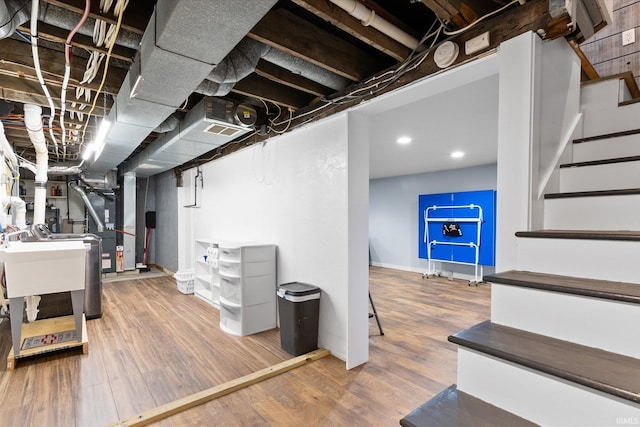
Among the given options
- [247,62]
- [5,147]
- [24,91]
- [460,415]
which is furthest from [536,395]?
[5,147]

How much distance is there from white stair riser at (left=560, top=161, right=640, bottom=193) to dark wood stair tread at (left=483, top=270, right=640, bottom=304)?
0.81 metres

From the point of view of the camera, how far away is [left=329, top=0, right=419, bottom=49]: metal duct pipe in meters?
1.73

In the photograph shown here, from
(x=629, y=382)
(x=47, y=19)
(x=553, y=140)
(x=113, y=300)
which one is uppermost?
(x=47, y=19)

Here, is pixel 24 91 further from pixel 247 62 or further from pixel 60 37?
pixel 247 62

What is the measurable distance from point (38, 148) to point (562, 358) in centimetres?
597

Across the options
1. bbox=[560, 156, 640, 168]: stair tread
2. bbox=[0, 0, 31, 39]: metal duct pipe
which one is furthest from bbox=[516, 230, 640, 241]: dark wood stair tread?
bbox=[0, 0, 31, 39]: metal duct pipe

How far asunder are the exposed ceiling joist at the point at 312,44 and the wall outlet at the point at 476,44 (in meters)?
0.89

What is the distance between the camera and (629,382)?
0.94 m

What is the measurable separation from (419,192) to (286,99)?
16.0 feet

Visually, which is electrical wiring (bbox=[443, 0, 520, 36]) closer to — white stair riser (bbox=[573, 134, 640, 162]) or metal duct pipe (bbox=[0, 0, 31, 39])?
white stair riser (bbox=[573, 134, 640, 162])

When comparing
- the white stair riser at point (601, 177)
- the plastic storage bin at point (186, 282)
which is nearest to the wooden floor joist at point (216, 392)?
the white stair riser at point (601, 177)

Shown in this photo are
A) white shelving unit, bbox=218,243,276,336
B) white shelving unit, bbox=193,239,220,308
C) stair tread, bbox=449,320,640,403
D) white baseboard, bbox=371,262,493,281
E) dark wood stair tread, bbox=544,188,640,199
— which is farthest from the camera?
white baseboard, bbox=371,262,493,281

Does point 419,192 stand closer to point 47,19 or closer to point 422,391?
point 422,391

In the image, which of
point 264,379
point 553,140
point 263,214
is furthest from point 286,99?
point 264,379
